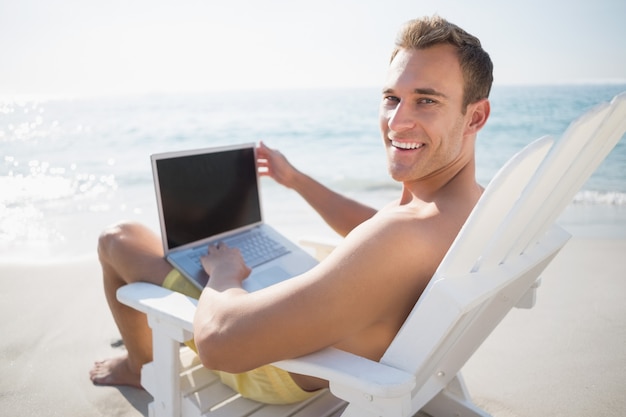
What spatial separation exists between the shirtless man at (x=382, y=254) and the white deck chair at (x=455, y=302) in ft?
0.34

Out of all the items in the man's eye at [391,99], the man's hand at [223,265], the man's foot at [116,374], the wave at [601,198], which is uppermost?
the man's eye at [391,99]

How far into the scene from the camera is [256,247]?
2350 mm

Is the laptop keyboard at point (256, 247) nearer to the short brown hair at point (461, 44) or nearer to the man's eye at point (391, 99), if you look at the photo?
the man's eye at point (391, 99)

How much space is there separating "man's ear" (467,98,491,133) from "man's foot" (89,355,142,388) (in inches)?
76.2

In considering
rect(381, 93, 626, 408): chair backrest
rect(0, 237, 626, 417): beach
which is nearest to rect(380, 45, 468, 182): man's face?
rect(381, 93, 626, 408): chair backrest

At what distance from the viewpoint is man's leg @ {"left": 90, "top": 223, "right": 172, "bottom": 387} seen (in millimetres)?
1997

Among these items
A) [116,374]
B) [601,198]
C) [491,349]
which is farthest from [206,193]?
[601,198]

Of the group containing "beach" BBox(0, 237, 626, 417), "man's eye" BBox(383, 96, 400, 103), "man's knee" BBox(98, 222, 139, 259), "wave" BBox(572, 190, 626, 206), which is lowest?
"wave" BBox(572, 190, 626, 206)

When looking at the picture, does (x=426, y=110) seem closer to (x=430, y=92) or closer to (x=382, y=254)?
(x=430, y=92)

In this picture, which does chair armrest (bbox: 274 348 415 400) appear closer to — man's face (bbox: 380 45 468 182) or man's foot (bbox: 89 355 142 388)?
man's face (bbox: 380 45 468 182)

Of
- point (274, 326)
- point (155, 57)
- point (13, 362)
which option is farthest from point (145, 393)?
point (155, 57)

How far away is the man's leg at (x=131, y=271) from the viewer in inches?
78.6

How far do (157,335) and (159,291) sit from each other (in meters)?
0.16

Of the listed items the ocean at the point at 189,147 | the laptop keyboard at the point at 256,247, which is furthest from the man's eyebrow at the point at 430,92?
the laptop keyboard at the point at 256,247
